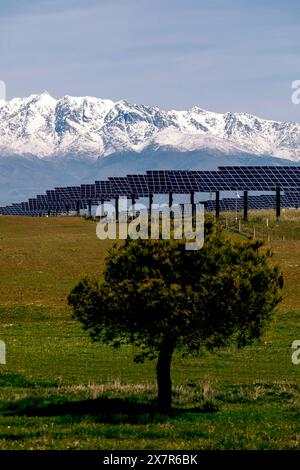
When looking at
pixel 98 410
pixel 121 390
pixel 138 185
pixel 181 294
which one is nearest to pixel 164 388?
pixel 98 410

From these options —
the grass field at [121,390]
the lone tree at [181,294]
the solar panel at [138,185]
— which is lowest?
the solar panel at [138,185]

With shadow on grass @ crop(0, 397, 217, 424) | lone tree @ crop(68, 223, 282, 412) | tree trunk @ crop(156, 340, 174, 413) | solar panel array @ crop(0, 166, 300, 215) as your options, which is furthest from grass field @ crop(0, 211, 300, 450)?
solar panel array @ crop(0, 166, 300, 215)

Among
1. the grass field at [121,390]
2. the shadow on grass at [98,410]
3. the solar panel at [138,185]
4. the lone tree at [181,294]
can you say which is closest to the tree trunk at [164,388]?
Answer: the lone tree at [181,294]

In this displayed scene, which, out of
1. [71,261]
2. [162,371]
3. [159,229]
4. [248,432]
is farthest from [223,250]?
[71,261]

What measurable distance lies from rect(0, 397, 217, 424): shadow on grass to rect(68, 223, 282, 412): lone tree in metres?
0.88

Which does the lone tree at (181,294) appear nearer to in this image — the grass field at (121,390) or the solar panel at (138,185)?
the grass field at (121,390)

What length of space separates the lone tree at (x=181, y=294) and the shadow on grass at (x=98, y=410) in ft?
2.87

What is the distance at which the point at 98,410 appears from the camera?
27281mm

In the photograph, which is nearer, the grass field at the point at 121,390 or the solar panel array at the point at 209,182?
the grass field at the point at 121,390

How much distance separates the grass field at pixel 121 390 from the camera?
23.1 metres

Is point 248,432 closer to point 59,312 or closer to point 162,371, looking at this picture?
point 162,371

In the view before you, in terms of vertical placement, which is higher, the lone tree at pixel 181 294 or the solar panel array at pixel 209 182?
the lone tree at pixel 181 294

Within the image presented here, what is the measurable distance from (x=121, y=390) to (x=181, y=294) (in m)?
4.99

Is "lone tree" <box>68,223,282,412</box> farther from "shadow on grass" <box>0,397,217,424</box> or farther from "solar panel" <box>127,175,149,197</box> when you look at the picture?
"solar panel" <box>127,175,149,197</box>
